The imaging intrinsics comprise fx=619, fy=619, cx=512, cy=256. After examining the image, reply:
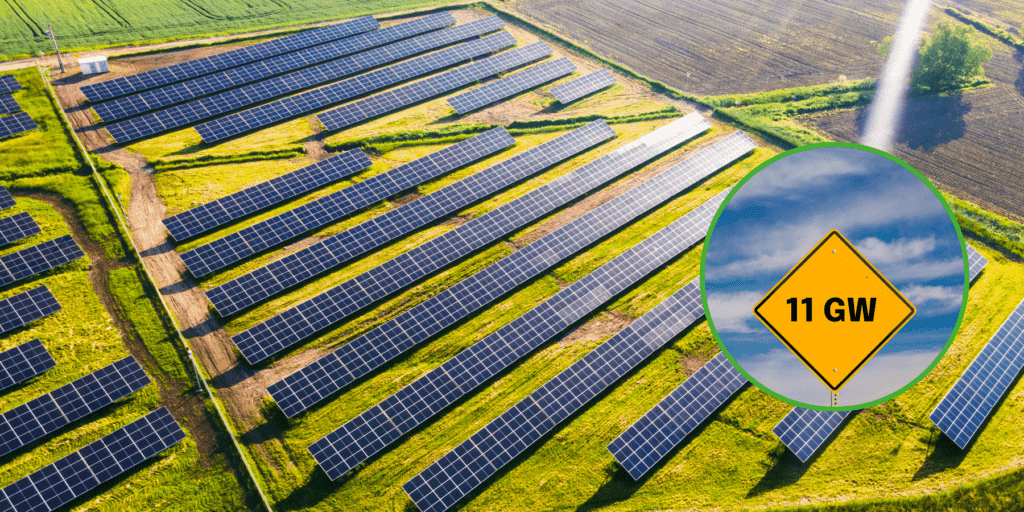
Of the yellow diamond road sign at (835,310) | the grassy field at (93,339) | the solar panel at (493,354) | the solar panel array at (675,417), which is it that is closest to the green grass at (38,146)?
the grassy field at (93,339)

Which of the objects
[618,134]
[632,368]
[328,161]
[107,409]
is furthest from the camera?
[618,134]

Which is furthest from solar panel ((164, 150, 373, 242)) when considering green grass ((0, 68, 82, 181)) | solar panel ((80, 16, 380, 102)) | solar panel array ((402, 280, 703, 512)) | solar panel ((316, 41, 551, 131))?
solar panel array ((402, 280, 703, 512))

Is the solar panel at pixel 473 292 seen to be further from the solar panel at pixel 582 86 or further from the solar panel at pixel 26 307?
the solar panel at pixel 26 307

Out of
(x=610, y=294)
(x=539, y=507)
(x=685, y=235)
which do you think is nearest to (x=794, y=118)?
(x=685, y=235)

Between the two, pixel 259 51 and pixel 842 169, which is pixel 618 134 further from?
pixel 842 169

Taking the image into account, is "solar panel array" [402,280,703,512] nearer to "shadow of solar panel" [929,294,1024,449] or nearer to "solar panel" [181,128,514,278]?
"shadow of solar panel" [929,294,1024,449]

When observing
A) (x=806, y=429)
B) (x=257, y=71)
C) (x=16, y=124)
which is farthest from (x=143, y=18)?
(x=806, y=429)
